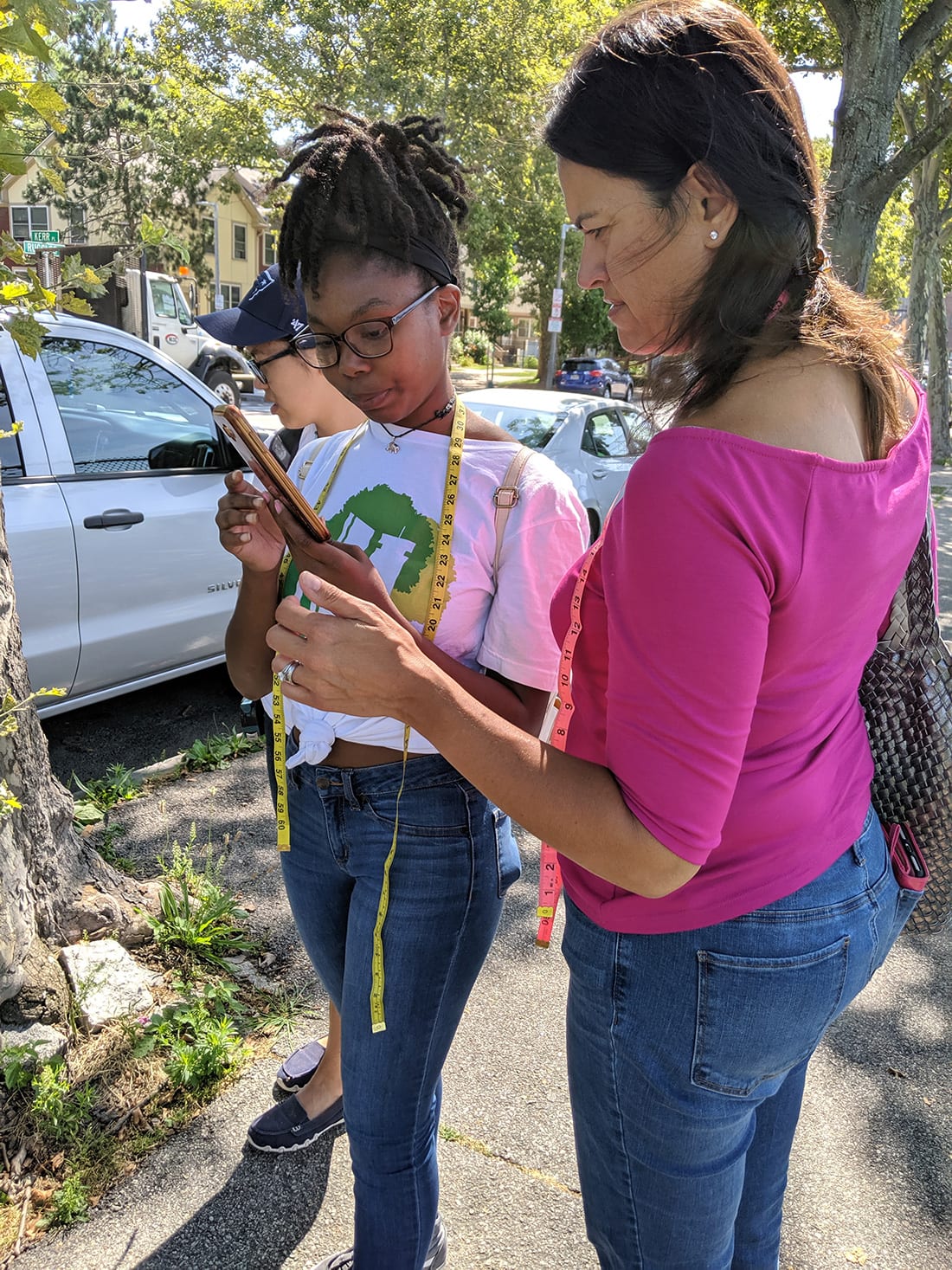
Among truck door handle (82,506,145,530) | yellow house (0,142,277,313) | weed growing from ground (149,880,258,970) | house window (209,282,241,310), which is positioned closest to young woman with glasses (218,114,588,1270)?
weed growing from ground (149,880,258,970)

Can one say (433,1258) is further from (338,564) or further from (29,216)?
(29,216)

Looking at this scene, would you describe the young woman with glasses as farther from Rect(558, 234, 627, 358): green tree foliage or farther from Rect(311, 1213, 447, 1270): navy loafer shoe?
Rect(558, 234, 627, 358): green tree foliage

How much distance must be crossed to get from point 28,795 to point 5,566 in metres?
0.59

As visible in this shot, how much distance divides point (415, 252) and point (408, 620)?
2.17 ft

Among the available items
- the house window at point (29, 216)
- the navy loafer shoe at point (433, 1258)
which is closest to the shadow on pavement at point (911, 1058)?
the navy loafer shoe at point (433, 1258)

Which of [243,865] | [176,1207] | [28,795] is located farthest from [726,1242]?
[243,865]

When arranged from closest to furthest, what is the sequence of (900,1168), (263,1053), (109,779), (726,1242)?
(726,1242) → (900,1168) → (263,1053) → (109,779)

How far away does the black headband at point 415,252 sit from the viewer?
1730 mm

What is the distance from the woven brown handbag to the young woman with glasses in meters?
0.52

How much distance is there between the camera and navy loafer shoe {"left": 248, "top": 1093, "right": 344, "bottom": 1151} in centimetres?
237

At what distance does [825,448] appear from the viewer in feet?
3.54

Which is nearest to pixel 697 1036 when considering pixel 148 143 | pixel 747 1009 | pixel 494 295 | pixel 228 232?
pixel 747 1009

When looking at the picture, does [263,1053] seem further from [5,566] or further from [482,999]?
[5,566]

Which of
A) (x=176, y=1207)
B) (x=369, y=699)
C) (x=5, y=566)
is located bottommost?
(x=176, y=1207)
